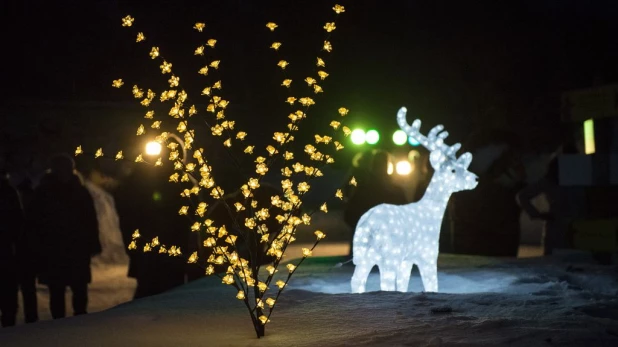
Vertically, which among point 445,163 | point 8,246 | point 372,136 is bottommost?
point 8,246

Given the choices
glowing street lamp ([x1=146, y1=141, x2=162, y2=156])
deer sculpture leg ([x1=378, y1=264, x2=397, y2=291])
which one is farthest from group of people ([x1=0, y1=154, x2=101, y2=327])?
deer sculpture leg ([x1=378, y1=264, x2=397, y2=291])

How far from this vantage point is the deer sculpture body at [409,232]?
8742 mm

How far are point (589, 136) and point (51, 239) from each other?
762 centimetres

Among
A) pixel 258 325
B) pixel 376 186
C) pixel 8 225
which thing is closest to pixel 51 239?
pixel 8 225

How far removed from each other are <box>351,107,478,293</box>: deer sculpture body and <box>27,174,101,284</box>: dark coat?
A: 122 inches

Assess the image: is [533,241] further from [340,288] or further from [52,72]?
[52,72]

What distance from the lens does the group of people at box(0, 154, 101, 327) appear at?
880 cm

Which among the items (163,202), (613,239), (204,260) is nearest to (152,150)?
(163,202)

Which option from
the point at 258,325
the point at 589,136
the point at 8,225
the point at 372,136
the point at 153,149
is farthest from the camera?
the point at 372,136

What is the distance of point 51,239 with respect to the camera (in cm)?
879

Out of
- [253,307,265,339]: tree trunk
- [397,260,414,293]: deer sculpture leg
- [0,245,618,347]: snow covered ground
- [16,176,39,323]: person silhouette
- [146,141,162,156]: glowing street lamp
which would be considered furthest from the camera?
[146,141,162,156]: glowing street lamp

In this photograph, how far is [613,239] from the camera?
1090 cm

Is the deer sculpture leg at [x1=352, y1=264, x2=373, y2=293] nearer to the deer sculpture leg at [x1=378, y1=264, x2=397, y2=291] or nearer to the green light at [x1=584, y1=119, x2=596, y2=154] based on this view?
the deer sculpture leg at [x1=378, y1=264, x2=397, y2=291]

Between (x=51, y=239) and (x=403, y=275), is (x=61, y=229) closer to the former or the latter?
(x=51, y=239)
